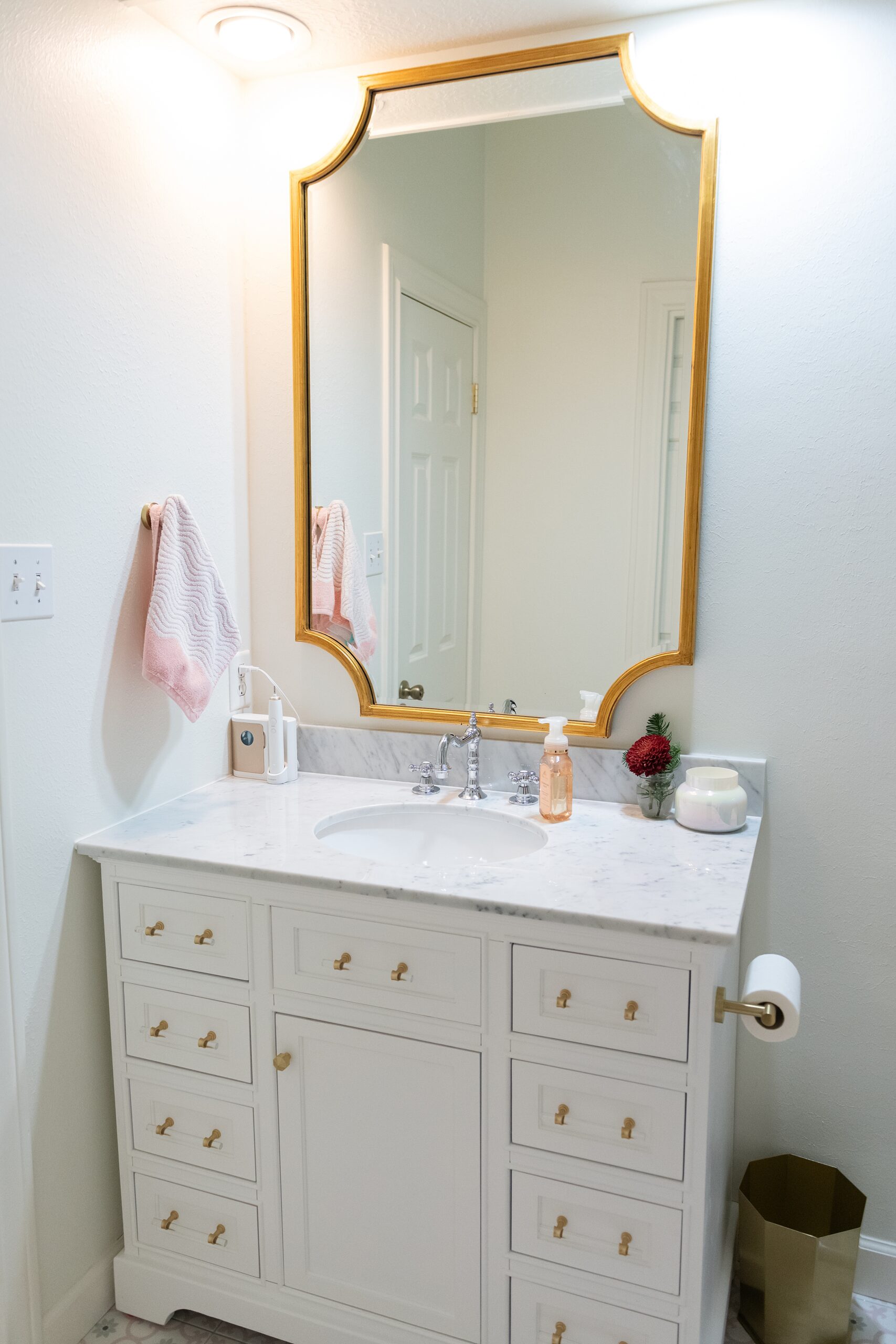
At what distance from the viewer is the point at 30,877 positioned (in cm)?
147

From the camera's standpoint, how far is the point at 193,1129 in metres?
1.58

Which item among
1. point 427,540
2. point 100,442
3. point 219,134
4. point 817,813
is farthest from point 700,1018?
point 219,134

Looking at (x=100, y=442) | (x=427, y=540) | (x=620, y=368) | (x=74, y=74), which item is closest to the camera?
(x=74, y=74)

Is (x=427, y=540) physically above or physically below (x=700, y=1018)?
above

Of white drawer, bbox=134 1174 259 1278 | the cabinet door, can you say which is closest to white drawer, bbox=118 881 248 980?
the cabinet door

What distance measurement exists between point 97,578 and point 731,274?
114 cm

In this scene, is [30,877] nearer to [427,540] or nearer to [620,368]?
[427,540]

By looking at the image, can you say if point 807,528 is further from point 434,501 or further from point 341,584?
point 341,584

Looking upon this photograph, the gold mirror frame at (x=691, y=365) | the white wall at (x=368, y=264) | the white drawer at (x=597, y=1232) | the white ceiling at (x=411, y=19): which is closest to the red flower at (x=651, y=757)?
the gold mirror frame at (x=691, y=365)

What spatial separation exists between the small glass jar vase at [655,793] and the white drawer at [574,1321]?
71 cm

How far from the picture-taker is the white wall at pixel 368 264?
1.74 m

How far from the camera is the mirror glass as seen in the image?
5.42 ft

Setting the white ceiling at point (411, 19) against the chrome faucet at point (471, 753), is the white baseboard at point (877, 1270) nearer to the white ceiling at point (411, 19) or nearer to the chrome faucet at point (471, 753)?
the chrome faucet at point (471, 753)

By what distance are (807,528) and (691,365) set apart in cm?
33
